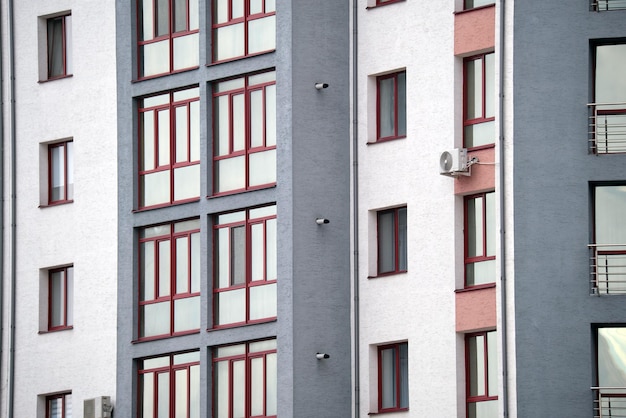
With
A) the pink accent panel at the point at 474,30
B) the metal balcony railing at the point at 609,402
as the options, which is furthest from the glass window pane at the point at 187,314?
the metal balcony railing at the point at 609,402

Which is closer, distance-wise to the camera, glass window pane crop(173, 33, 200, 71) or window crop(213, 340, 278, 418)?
window crop(213, 340, 278, 418)

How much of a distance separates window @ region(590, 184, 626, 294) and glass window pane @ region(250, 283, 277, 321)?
756cm

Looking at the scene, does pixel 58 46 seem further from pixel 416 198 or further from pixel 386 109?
pixel 416 198

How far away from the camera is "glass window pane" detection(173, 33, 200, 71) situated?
49844 millimetres

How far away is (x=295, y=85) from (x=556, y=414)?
9.88 meters

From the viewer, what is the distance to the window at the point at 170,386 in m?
48.9

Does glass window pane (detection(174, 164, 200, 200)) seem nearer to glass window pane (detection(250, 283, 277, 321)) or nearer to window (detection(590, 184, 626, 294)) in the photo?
glass window pane (detection(250, 283, 277, 321))

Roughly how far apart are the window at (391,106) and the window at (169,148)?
4.42 m

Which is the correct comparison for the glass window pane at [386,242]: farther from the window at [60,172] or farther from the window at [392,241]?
the window at [60,172]

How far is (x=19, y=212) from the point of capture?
174 ft

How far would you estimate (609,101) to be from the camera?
4562cm

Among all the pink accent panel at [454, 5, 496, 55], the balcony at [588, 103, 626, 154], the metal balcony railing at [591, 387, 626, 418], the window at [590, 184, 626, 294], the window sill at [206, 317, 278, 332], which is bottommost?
the metal balcony railing at [591, 387, 626, 418]

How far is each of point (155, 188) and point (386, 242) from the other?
605 centimetres

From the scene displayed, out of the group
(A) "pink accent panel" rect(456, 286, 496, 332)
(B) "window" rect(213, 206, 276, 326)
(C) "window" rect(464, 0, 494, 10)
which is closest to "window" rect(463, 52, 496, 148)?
(C) "window" rect(464, 0, 494, 10)
